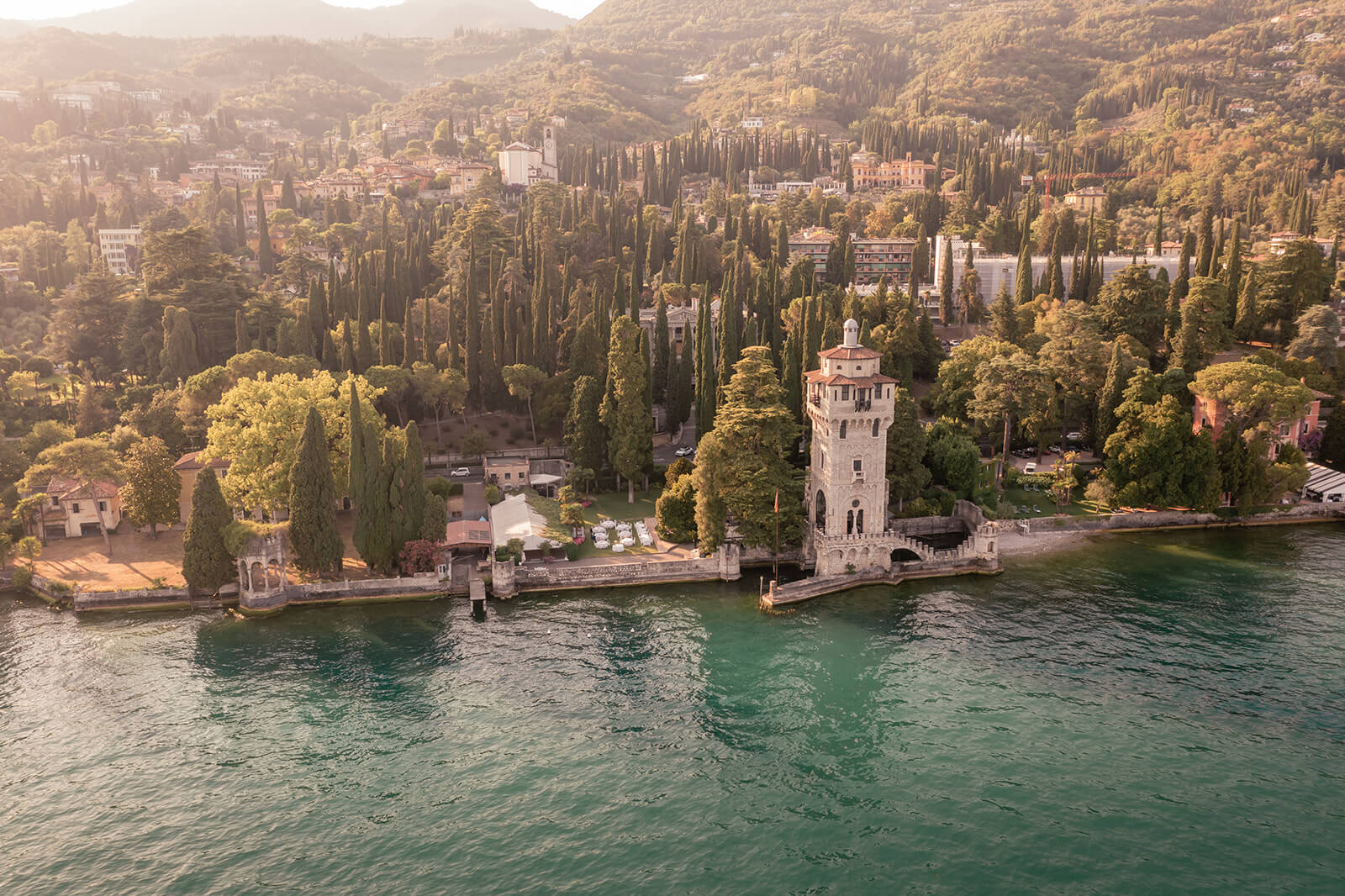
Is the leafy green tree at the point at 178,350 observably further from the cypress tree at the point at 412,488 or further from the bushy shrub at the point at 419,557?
the bushy shrub at the point at 419,557

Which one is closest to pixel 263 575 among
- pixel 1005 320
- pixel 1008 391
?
pixel 1008 391

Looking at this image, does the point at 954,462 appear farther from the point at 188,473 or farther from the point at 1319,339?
the point at 188,473

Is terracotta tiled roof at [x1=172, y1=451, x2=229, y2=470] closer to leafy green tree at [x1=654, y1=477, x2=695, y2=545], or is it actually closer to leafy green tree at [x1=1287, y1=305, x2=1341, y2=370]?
leafy green tree at [x1=654, y1=477, x2=695, y2=545]

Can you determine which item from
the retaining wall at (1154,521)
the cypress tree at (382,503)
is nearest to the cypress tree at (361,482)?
the cypress tree at (382,503)

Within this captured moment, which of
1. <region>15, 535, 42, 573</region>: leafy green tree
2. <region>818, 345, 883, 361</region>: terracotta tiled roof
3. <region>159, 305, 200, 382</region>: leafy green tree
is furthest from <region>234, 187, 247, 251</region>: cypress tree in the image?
<region>818, 345, 883, 361</region>: terracotta tiled roof

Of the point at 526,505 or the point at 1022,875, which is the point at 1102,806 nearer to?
the point at 1022,875

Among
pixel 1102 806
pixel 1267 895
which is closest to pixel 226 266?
pixel 1102 806
